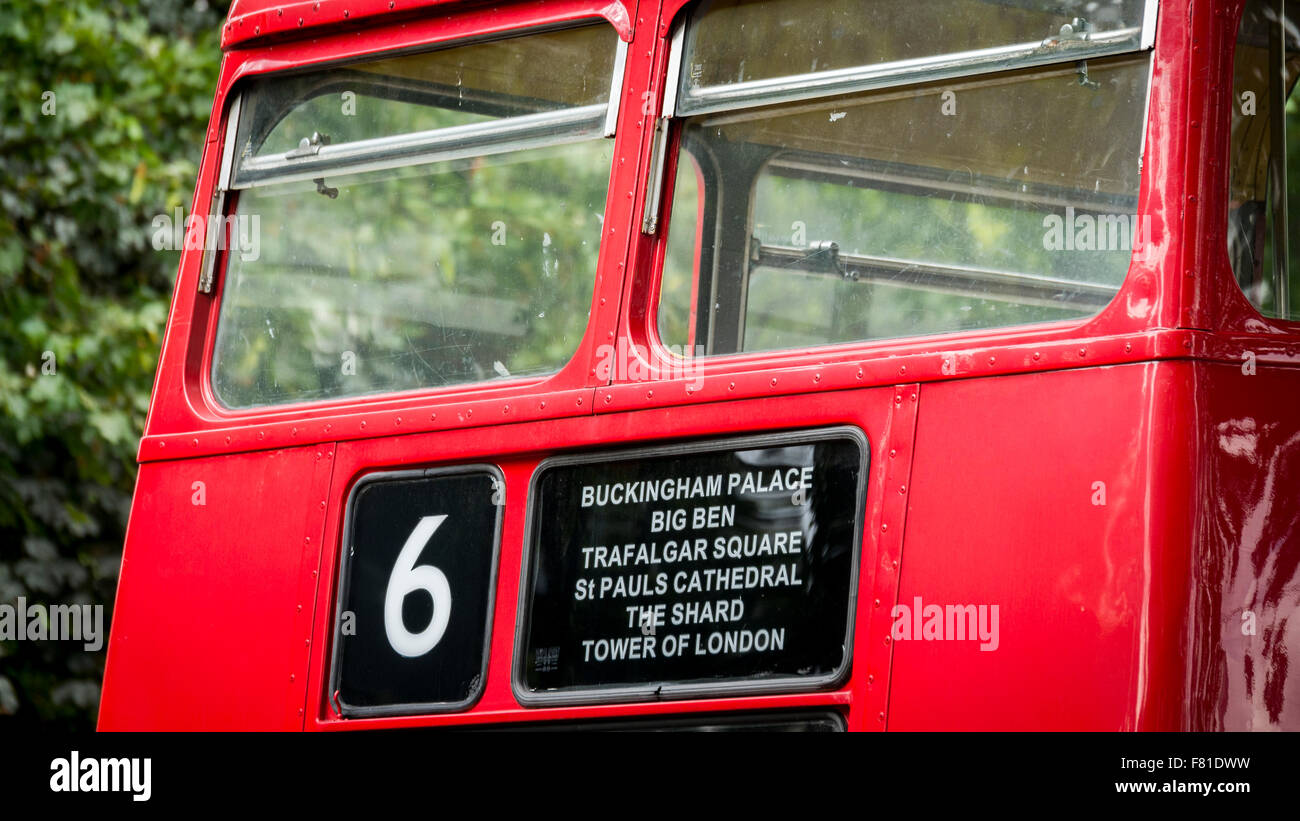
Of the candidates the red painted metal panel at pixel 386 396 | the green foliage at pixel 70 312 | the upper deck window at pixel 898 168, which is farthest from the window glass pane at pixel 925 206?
the green foliage at pixel 70 312

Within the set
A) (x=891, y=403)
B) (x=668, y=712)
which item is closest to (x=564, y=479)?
(x=668, y=712)

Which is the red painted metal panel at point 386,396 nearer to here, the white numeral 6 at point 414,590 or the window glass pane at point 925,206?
the window glass pane at point 925,206

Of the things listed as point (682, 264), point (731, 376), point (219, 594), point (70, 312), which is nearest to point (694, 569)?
point (731, 376)

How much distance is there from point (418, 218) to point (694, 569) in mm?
1317

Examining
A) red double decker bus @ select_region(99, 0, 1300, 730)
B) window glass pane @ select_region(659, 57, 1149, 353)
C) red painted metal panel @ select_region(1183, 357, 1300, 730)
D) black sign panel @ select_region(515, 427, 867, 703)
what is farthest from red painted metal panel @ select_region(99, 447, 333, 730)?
red painted metal panel @ select_region(1183, 357, 1300, 730)

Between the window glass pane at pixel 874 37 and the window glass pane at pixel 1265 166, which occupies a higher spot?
the window glass pane at pixel 874 37

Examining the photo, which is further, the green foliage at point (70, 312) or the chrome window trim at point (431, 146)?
the green foliage at point (70, 312)

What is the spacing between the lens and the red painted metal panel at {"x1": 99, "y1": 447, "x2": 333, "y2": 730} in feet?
13.6

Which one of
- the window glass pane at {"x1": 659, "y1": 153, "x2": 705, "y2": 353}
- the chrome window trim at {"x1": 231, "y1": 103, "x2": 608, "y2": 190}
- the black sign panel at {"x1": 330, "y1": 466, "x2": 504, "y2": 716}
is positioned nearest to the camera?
the window glass pane at {"x1": 659, "y1": 153, "x2": 705, "y2": 353}

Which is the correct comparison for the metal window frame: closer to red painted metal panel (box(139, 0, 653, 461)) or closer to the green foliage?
red painted metal panel (box(139, 0, 653, 461))

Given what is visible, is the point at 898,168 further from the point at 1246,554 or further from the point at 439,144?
the point at 439,144

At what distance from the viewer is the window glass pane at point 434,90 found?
3971mm
